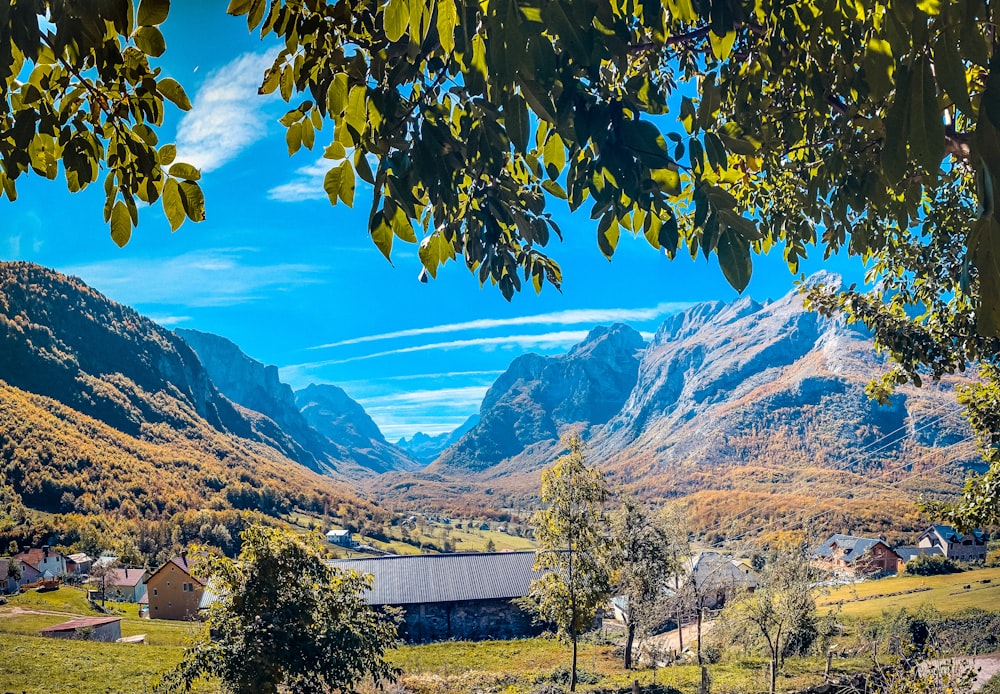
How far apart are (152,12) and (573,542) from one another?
21.3 metres

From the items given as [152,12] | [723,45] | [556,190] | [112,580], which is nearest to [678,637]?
[556,190]

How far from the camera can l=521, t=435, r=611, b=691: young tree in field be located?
20672 mm

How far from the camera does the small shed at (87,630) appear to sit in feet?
124

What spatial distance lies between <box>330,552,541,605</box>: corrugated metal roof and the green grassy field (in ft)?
78.9

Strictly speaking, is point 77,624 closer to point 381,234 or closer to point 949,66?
point 381,234

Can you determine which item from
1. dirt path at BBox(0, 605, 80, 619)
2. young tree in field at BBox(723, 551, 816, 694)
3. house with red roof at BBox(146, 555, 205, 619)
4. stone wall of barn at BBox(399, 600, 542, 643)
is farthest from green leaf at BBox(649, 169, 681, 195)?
house with red roof at BBox(146, 555, 205, 619)

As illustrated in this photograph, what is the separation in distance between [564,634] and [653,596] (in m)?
4.10

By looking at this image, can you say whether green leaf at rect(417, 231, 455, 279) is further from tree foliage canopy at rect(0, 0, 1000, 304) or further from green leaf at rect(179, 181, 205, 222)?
green leaf at rect(179, 181, 205, 222)

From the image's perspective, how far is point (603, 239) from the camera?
2172 mm

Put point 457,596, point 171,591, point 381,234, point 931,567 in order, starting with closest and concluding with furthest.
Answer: point 381,234 < point 931,567 < point 457,596 < point 171,591

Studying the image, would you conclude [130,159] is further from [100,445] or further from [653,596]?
[100,445]

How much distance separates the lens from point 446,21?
5.18 feet

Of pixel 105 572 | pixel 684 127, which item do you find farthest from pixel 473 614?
pixel 684 127

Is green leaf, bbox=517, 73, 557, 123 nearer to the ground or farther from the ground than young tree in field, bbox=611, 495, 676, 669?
farther from the ground
